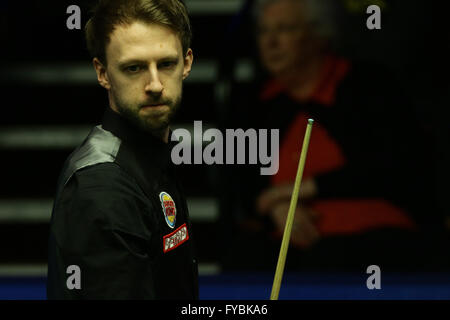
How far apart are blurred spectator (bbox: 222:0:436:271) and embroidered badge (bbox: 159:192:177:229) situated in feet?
6.48

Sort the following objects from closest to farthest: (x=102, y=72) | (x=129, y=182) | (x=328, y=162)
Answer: (x=129, y=182) < (x=102, y=72) < (x=328, y=162)

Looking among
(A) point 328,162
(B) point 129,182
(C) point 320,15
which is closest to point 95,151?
(B) point 129,182

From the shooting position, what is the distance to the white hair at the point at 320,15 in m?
3.97

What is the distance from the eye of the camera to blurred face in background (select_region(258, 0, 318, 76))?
395cm

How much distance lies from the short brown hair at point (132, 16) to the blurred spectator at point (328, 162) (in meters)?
2.03

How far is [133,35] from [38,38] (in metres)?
3.23

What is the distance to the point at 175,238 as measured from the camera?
1912 millimetres

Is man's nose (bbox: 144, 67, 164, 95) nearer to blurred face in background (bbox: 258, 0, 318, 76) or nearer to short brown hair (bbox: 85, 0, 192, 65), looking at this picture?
short brown hair (bbox: 85, 0, 192, 65)

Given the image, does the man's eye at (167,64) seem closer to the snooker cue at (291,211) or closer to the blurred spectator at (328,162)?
the snooker cue at (291,211)

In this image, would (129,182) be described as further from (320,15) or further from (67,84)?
(67,84)

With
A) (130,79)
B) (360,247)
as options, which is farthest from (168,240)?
(360,247)

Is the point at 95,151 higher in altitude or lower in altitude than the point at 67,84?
lower

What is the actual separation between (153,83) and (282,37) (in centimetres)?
224

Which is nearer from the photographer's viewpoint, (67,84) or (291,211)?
(291,211)
